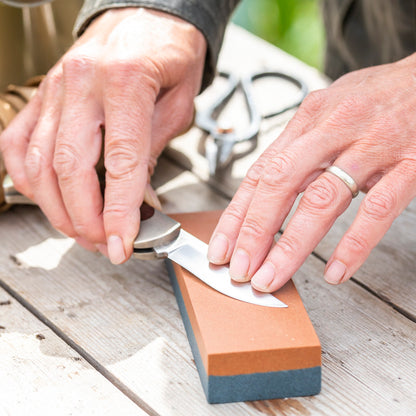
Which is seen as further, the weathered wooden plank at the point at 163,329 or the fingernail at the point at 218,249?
the fingernail at the point at 218,249

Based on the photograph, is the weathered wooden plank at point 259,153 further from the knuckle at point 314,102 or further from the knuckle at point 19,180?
the knuckle at point 19,180

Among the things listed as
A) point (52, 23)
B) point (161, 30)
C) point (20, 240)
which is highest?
point (161, 30)

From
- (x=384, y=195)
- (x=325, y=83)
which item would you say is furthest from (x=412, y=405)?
(x=325, y=83)

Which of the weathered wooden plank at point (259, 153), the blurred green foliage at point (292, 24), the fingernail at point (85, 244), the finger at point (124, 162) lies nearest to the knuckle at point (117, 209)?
the finger at point (124, 162)

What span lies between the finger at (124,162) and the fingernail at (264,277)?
0.20m

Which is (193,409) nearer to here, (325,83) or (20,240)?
(20,240)

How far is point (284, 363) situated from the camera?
2.10ft

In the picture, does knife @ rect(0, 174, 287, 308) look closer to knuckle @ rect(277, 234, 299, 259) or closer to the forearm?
knuckle @ rect(277, 234, 299, 259)

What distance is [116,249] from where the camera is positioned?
2.72 ft

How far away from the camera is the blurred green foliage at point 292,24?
3.02 meters

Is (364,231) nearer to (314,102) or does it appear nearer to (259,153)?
(314,102)

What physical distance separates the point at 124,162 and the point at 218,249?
0.19m

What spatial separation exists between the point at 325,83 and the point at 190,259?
2.61ft

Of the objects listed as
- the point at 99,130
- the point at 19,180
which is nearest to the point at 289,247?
the point at 99,130
